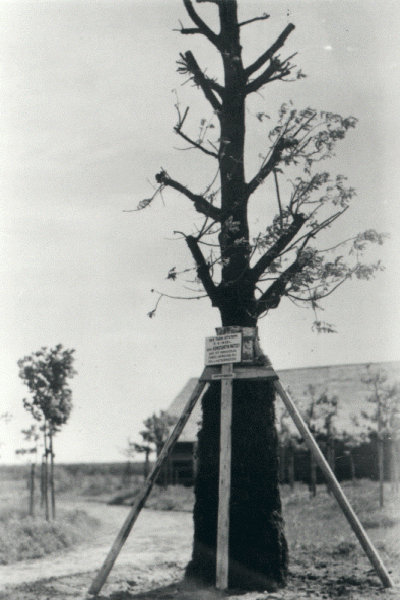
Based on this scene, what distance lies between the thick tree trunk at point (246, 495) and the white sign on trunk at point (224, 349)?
360 mm

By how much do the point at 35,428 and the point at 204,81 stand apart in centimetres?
1380

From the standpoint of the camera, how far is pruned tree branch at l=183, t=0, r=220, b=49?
9.02 m

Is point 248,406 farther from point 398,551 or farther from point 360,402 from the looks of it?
point 360,402

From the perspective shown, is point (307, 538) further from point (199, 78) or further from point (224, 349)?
point (199, 78)

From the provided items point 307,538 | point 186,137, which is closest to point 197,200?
point 186,137

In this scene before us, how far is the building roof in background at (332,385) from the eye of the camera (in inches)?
1268

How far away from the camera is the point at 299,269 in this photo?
27.5 feet

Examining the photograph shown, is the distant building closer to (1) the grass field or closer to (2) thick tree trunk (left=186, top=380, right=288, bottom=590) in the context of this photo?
(1) the grass field

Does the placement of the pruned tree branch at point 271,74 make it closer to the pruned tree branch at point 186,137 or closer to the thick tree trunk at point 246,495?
the pruned tree branch at point 186,137

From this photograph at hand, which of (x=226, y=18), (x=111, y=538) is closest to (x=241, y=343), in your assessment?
(x=226, y=18)

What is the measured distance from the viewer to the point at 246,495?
25.1 feet

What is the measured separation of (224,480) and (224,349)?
5.06 ft

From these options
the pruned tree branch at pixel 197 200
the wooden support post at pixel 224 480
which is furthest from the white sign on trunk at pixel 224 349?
the pruned tree branch at pixel 197 200

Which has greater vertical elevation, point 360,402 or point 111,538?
point 360,402
